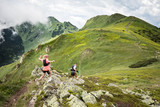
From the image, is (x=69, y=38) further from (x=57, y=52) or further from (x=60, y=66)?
(x=60, y=66)

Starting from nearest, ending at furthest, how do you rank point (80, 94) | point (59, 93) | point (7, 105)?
point (80, 94)
point (59, 93)
point (7, 105)

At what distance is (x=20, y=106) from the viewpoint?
16.4 metres

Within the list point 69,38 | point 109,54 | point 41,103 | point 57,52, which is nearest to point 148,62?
point 109,54

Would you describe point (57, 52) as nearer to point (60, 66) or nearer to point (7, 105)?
point (60, 66)

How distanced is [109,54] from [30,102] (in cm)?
7394

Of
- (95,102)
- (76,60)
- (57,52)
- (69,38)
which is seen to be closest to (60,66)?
(76,60)

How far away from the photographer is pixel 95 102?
13.1 m

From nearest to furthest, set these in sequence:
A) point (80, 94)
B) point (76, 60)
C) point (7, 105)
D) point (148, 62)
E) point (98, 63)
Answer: point (80, 94) → point (7, 105) → point (148, 62) → point (98, 63) → point (76, 60)

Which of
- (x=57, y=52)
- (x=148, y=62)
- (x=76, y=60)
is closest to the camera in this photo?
(x=148, y=62)

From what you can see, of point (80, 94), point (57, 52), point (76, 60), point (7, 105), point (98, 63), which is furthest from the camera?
point (57, 52)

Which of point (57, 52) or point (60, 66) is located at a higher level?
point (57, 52)

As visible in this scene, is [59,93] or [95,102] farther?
[59,93]

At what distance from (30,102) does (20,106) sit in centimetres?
173

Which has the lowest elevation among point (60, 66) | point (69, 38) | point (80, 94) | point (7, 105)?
point (60, 66)
